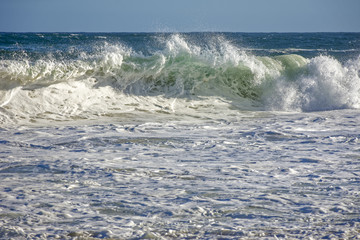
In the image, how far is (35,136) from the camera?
18.1 feet

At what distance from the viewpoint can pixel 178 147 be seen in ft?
16.4

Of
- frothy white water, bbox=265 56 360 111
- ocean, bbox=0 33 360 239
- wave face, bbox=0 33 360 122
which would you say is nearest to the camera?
ocean, bbox=0 33 360 239

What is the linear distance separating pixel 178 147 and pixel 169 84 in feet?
14.3

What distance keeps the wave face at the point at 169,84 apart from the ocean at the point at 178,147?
0.03 meters

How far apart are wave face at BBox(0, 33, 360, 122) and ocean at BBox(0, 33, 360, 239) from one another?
0.03 meters

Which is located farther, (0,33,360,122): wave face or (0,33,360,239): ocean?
(0,33,360,122): wave face

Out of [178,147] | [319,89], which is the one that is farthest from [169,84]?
[178,147]

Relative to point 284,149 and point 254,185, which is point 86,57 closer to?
point 284,149

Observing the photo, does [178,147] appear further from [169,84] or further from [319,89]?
[319,89]

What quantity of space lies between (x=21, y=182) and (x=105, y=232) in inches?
50.1

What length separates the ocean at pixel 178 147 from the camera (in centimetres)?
291

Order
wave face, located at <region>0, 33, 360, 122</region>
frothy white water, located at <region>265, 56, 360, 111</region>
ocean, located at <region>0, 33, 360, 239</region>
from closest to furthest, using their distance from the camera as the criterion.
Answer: ocean, located at <region>0, 33, 360, 239</region>, wave face, located at <region>0, 33, 360, 122</region>, frothy white water, located at <region>265, 56, 360, 111</region>

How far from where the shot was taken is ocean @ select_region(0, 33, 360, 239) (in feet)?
9.56

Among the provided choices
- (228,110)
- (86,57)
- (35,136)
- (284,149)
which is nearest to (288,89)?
(228,110)
